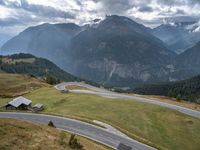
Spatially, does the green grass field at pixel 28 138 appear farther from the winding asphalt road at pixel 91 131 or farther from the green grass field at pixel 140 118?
the green grass field at pixel 140 118

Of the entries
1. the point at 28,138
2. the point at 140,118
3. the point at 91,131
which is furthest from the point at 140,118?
the point at 28,138

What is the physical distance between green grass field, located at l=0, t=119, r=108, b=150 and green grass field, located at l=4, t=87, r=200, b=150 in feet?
117

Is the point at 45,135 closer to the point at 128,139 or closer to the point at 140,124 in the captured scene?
the point at 128,139

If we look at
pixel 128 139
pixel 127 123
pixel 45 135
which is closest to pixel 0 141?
pixel 45 135

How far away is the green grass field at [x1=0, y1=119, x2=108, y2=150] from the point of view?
50.9 m

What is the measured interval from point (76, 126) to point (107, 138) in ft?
40.8

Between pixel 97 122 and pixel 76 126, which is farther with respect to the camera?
pixel 97 122

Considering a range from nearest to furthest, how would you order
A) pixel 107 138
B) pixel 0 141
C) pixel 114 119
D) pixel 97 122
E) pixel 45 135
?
pixel 0 141, pixel 45 135, pixel 107 138, pixel 97 122, pixel 114 119

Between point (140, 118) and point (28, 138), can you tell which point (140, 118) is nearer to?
point (140, 118)

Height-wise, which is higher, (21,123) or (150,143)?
(21,123)

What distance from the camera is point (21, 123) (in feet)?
208

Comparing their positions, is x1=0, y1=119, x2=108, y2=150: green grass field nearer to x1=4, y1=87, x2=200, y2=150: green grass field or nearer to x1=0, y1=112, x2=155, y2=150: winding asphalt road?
x1=0, y1=112, x2=155, y2=150: winding asphalt road

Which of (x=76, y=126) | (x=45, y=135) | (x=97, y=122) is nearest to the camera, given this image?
(x=45, y=135)

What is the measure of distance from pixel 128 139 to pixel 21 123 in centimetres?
3520
